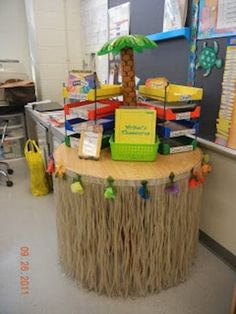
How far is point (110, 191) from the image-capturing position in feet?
3.86

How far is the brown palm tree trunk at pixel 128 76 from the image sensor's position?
1.46m

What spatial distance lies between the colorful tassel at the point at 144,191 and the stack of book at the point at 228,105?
613mm

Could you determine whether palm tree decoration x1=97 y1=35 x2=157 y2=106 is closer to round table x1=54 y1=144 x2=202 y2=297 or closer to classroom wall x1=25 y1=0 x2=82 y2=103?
round table x1=54 y1=144 x2=202 y2=297

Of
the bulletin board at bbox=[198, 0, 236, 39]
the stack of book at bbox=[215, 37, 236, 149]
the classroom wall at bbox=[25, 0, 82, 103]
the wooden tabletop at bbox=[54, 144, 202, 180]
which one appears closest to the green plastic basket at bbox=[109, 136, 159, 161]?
the wooden tabletop at bbox=[54, 144, 202, 180]

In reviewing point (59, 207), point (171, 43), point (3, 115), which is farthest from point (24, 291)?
point (3, 115)

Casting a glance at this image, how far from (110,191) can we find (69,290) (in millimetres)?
728

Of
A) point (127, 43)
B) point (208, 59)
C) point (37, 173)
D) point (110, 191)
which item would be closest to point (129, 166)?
point (110, 191)

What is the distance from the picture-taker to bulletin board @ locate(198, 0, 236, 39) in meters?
1.35

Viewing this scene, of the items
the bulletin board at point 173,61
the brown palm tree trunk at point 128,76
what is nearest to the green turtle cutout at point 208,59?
the bulletin board at point 173,61

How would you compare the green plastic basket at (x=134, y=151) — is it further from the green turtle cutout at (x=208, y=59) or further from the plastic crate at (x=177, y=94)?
the green turtle cutout at (x=208, y=59)

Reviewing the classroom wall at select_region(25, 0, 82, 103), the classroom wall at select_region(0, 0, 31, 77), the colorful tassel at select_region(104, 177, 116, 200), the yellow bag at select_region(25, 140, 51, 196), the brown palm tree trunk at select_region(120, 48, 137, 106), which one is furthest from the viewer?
the classroom wall at select_region(0, 0, 31, 77)

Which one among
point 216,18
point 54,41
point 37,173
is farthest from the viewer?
point 54,41

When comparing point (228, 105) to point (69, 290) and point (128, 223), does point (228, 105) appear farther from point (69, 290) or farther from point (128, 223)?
point (69, 290)

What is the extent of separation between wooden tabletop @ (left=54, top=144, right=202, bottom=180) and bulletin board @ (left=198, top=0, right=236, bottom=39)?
0.66 meters
